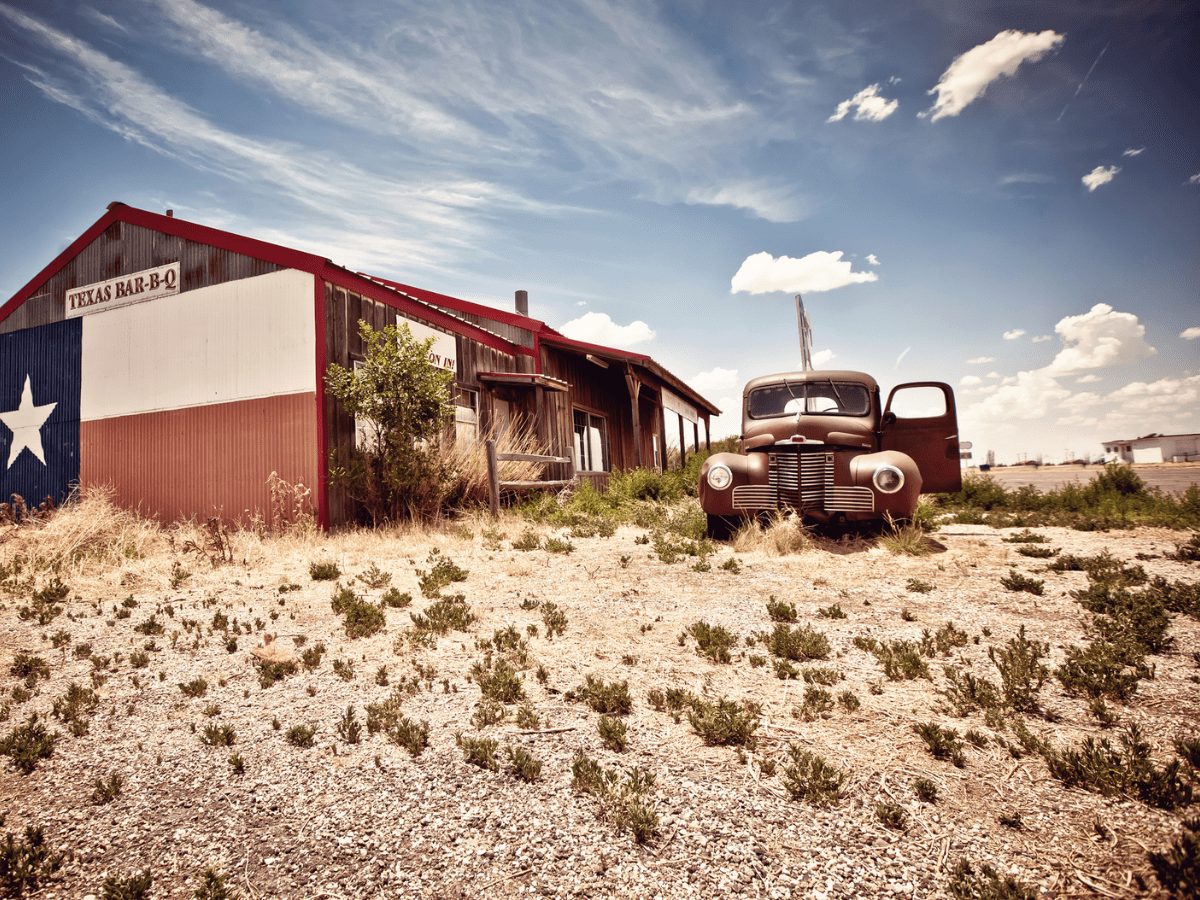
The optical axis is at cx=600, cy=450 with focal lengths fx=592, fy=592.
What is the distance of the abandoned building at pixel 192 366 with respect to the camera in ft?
28.6

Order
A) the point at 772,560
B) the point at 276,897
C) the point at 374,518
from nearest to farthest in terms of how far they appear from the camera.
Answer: the point at 276,897
the point at 772,560
the point at 374,518

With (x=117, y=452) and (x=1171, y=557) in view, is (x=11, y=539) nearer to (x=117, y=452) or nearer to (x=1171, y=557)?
(x=117, y=452)

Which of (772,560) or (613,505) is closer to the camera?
(772,560)

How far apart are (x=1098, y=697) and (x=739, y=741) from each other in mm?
1847

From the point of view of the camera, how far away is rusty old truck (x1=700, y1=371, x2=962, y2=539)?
6.69m

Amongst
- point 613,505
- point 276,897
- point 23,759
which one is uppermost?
point 613,505

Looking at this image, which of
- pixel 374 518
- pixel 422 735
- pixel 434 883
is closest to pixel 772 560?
pixel 422 735

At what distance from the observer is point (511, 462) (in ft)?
34.2

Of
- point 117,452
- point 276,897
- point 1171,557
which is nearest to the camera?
point 276,897

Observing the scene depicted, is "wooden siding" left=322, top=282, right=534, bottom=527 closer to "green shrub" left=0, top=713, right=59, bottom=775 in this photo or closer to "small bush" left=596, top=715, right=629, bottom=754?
"green shrub" left=0, top=713, right=59, bottom=775

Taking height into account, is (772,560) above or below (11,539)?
below

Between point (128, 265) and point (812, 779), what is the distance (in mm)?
13000

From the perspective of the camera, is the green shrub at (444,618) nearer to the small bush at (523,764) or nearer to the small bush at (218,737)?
the small bush at (218,737)

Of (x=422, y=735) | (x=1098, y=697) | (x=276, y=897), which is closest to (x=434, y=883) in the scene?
(x=276, y=897)
